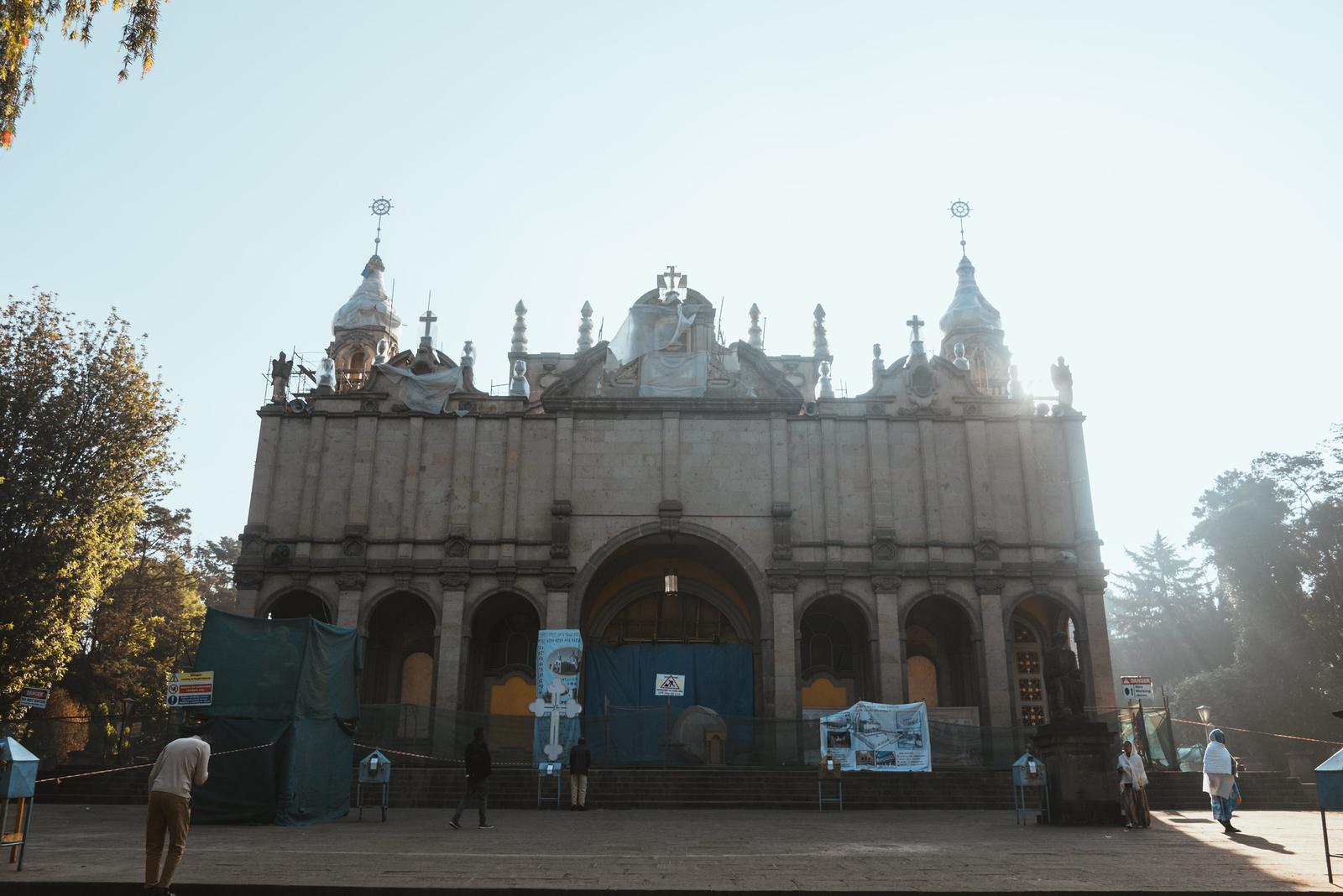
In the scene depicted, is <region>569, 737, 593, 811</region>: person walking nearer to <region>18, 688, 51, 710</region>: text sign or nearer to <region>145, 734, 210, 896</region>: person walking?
<region>145, 734, 210, 896</region>: person walking

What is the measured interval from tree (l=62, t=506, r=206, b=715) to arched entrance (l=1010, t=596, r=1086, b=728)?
30986 mm

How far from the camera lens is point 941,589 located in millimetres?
33125

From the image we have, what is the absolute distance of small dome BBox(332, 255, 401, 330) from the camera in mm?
49594

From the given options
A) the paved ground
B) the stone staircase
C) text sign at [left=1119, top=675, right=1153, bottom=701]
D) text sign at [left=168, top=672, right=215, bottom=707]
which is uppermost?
text sign at [left=1119, top=675, right=1153, bottom=701]

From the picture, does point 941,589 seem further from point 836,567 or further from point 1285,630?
point 1285,630

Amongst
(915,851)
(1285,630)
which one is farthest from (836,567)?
(1285,630)

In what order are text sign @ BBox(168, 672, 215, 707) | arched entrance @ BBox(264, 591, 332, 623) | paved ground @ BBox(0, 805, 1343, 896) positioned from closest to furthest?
paved ground @ BBox(0, 805, 1343, 896), text sign @ BBox(168, 672, 215, 707), arched entrance @ BBox(264, 591, 332, 623)

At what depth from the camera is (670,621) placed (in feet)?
119

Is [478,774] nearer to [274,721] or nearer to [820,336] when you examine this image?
[274,721]

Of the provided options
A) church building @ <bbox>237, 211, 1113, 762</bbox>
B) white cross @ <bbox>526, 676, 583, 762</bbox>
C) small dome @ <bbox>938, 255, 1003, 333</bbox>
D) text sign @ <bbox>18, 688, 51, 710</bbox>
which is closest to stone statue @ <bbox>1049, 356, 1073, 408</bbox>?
church building @ <bbox>237, 211, 1113, 762</bbox>

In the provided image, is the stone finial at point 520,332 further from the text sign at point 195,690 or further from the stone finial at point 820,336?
the text sign at point 195,690

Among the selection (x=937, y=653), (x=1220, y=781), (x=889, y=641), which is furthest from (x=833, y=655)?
(x=1220, y=781)

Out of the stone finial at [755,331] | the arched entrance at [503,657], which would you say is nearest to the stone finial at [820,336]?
the stone finial at [755,331]

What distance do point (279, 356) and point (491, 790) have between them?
1871cm
